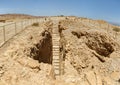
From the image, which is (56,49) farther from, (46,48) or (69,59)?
(46,48)

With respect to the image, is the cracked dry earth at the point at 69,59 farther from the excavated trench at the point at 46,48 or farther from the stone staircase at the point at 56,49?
the stone staircase at the point at 56,49

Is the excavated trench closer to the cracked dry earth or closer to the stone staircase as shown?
the cracked dry earth

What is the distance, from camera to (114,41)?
23.0m

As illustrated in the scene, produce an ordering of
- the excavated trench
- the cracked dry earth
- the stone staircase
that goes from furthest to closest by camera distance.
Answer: the excavated trench, the stone staircase, the cracked dry earth

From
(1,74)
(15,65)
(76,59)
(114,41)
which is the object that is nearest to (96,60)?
(76,59)

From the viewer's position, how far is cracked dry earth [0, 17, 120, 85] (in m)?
12.7

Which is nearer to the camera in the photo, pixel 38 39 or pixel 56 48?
pixel 38 39

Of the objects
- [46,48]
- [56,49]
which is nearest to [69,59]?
[56,49]

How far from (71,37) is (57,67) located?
6.22m

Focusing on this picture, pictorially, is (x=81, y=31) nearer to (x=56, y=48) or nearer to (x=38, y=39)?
(x=56, y=48)

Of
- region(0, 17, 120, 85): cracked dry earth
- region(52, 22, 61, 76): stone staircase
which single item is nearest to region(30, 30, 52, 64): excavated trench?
region(0, 17, 120, 85): cracked dry earth

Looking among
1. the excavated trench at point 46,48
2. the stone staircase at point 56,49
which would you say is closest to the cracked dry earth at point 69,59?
the excavated trench at point 46,48

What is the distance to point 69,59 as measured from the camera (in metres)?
20.8

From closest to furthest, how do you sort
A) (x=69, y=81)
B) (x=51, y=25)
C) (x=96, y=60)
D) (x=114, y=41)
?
(x=69, y=81) → (x=96, y=60) → (x=114, y=41) → (x=51, y=25)
